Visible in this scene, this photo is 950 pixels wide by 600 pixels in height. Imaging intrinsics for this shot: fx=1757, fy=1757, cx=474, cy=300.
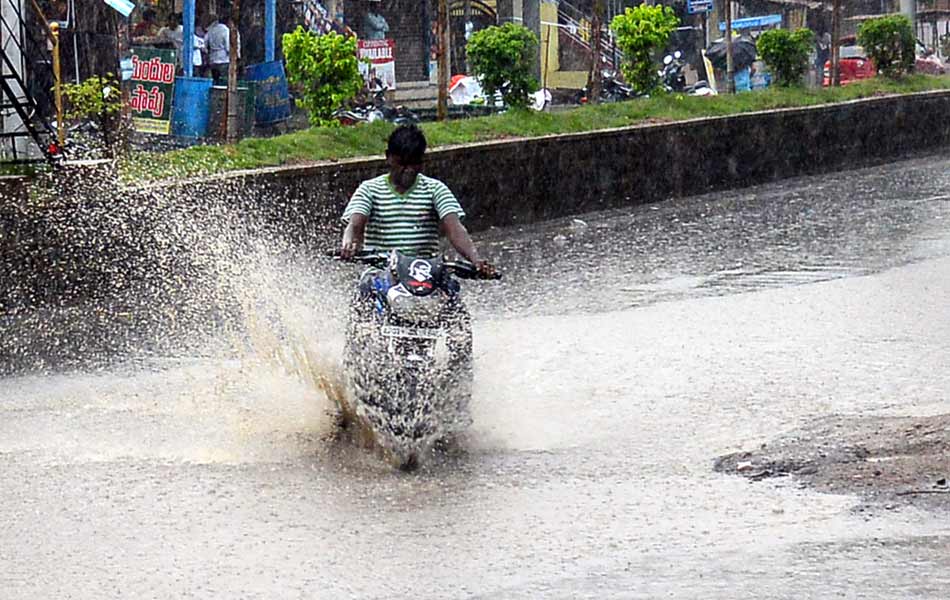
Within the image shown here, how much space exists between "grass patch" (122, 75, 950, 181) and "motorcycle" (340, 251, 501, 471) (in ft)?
24.0

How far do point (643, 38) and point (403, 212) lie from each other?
1705 centimetres

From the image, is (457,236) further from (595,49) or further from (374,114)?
(595,49)

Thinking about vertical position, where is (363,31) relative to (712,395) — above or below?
above

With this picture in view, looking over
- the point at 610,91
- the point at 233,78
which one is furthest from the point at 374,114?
the point at 610,91

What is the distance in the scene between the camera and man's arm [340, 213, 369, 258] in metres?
8.56

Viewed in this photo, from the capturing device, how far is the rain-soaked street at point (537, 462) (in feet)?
19.9

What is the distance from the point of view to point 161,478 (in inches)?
308

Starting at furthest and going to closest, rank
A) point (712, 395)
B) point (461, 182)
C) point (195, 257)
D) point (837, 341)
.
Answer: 1. point (461, 182)
2. point (195, 257)
3. point (837, 341)
4. point (712, 395)

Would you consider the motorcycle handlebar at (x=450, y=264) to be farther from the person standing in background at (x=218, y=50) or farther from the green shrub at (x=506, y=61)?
the person standing in background at (x=218, y=50)

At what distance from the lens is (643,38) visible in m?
25.1

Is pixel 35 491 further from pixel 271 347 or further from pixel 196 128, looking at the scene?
pixel 196 128

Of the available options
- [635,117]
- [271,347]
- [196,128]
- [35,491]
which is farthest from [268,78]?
[35,491]

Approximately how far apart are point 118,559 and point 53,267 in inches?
300

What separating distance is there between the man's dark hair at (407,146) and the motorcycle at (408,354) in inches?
20.7
